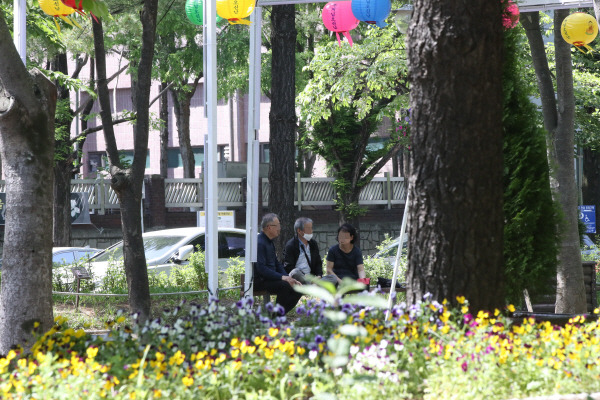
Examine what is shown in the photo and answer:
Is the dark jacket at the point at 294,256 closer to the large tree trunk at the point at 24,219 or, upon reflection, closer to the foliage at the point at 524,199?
the foliage at the point at 524,199

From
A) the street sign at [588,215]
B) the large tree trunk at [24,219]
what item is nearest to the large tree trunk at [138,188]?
the large tree trunk at [24,219]

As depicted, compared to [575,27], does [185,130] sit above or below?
above

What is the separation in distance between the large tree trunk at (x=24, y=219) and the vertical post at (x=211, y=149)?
228cm

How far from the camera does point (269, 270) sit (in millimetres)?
9688

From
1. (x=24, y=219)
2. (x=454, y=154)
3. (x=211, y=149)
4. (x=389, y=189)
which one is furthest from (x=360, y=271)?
(x=389, y=189)

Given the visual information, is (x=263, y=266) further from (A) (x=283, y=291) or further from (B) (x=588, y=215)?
(B) (x=588, y=215)

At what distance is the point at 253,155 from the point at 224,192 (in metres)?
18.3

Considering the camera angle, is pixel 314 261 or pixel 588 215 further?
pixel 588 215

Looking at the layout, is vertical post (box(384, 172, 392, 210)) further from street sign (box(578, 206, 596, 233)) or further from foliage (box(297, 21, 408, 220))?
street sign (box(578, 206, 596, 233))

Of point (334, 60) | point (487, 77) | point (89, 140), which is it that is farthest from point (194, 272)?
point (89, 140)

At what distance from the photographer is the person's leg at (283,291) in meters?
9.75

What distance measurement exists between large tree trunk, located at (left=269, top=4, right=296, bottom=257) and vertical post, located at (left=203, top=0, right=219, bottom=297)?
13.6ft

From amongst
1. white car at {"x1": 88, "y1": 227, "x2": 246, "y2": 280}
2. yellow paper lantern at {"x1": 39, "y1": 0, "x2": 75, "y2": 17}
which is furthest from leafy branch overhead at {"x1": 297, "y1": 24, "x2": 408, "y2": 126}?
yellow paper lantern at {"x1": 39, "y1": 0, "x2": 75, "y2": 17}

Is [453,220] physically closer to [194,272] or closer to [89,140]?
[194,272]
